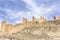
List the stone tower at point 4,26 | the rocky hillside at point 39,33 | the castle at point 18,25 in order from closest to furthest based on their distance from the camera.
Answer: the rocky hillside at point 39,33
the castle at point 18,25
the stone tower at point 4,26

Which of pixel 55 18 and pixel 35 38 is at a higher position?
→ pixel 55 18

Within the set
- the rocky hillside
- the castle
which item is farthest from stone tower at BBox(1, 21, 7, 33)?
the rocky hillside

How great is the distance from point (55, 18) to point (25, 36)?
14.0 meters

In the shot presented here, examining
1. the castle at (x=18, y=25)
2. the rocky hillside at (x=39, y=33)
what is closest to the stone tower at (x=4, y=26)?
the castle at (x=18, y=25)

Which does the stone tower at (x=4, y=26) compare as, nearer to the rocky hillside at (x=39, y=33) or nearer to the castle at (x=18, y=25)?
the castle at (x=18, y=25)

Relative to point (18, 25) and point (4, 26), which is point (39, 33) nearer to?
point (18, 25)

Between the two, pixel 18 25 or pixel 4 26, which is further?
pixel 4 26

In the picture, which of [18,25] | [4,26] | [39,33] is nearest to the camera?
[39,33]

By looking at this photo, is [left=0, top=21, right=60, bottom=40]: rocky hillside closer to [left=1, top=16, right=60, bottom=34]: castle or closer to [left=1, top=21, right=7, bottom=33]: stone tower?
[left=1, top=16, right=60, bottom=34]: castle

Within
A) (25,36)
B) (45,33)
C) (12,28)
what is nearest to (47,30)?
(45,33)

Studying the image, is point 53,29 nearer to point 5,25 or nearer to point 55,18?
point 55,18

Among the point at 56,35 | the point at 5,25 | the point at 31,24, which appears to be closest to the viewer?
the point at 56,35

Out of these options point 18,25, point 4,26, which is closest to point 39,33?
point 18,25

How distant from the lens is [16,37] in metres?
60.7
